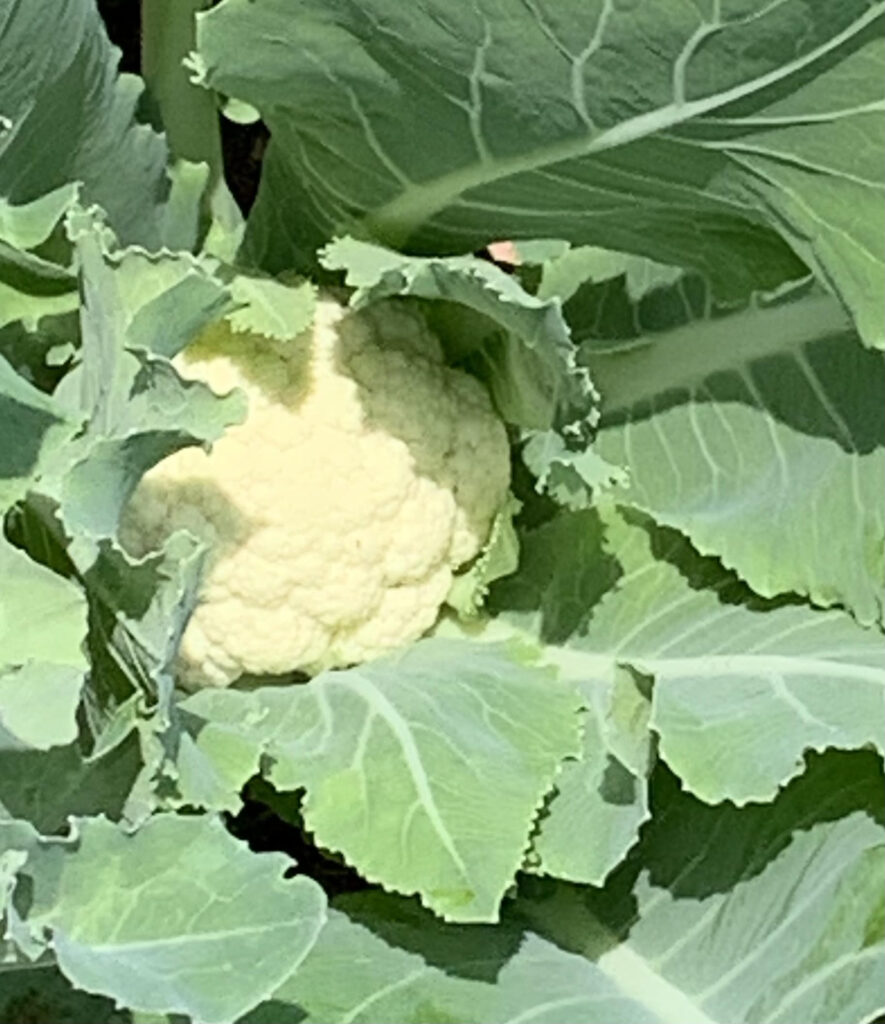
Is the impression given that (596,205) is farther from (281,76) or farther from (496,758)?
(496,758)

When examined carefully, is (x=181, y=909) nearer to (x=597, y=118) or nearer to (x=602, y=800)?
(x=602, y=800)

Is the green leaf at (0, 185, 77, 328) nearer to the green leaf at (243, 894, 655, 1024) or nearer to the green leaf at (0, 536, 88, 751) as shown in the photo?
the green leaf at (0, 536, 88, 751)

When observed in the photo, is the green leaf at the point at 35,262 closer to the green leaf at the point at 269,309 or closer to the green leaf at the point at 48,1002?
the green leaf at the point at 269,309

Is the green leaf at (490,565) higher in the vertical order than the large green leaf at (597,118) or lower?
lower

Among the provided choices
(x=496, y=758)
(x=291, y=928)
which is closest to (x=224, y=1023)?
(x=291, y=928)

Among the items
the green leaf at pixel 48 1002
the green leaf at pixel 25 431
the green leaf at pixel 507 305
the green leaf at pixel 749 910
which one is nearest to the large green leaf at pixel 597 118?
the green leaf at pixel 507 305

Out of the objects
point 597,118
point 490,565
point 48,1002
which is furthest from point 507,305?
point 48,1002
